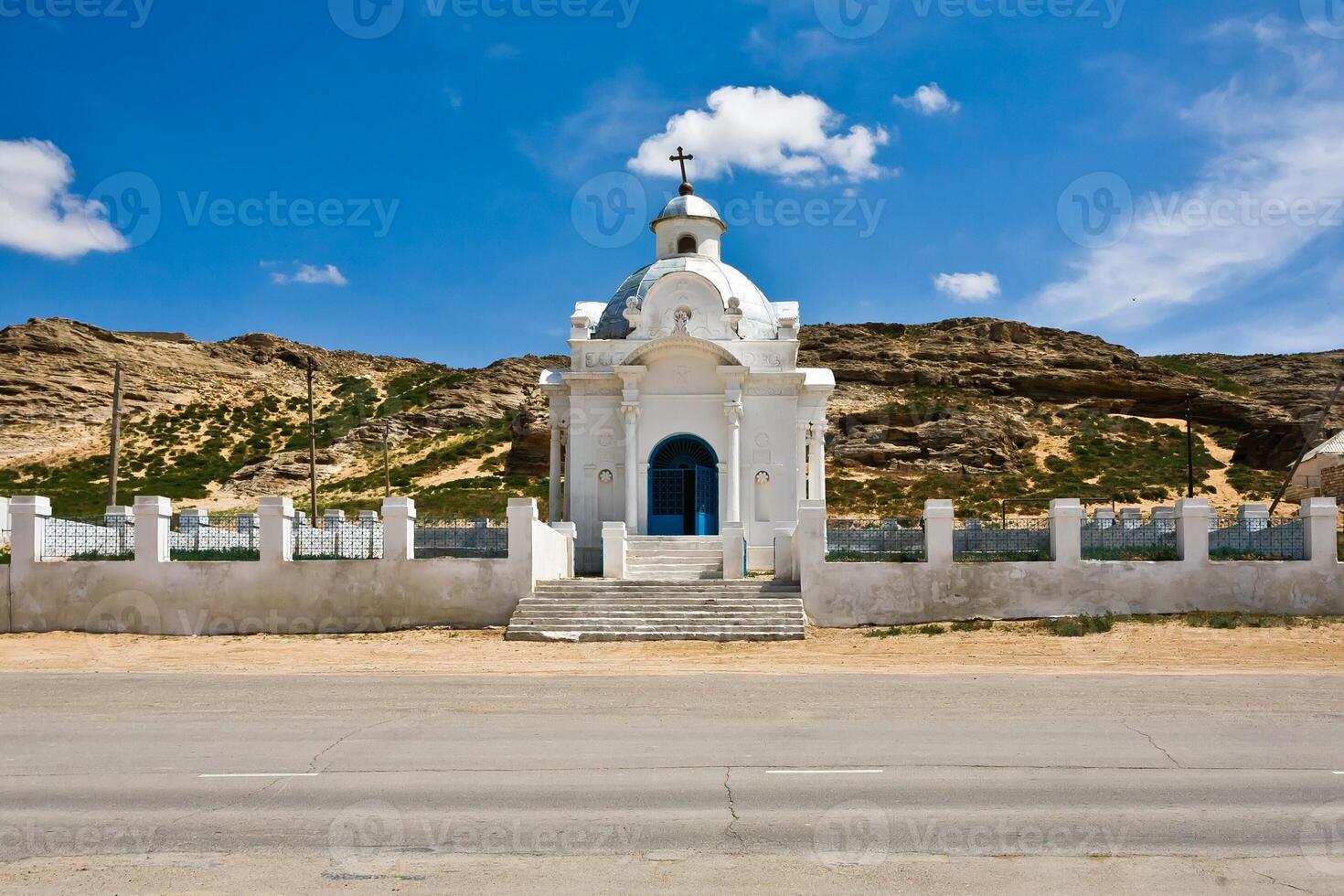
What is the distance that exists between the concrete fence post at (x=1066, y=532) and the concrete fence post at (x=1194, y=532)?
188cm

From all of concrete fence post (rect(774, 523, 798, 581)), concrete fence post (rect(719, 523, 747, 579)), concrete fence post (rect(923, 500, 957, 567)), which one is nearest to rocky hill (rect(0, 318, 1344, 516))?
concrete fence post (rect(719, 523, 747, 579))

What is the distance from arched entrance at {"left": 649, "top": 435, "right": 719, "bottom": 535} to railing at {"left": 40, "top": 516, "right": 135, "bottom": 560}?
11.9m

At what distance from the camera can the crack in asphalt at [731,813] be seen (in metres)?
6.83

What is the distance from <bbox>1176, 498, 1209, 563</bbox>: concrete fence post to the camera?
19.8m

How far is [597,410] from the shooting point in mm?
27875

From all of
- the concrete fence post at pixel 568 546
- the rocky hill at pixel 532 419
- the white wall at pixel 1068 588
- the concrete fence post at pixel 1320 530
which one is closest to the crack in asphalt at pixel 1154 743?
the white wall at pixel 1068 588

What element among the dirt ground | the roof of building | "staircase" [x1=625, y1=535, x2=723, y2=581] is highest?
the roof of building

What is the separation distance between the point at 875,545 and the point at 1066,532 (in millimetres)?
3456

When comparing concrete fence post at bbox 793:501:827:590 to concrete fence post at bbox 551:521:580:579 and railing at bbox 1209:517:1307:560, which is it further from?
railing at bbox 1209:517:1307:560

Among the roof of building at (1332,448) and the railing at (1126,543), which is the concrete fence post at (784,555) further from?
the roof of building at (1332,448)

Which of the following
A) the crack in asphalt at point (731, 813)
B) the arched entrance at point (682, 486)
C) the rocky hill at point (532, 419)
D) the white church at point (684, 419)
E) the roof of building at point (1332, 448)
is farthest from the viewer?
the rocky hill at point (532, 419)

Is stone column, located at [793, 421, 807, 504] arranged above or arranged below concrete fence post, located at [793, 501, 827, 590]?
above

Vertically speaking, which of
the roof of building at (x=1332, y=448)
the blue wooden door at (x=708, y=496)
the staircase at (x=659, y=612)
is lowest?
the staircase at (x=659, y=612)

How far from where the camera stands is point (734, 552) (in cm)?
2252
